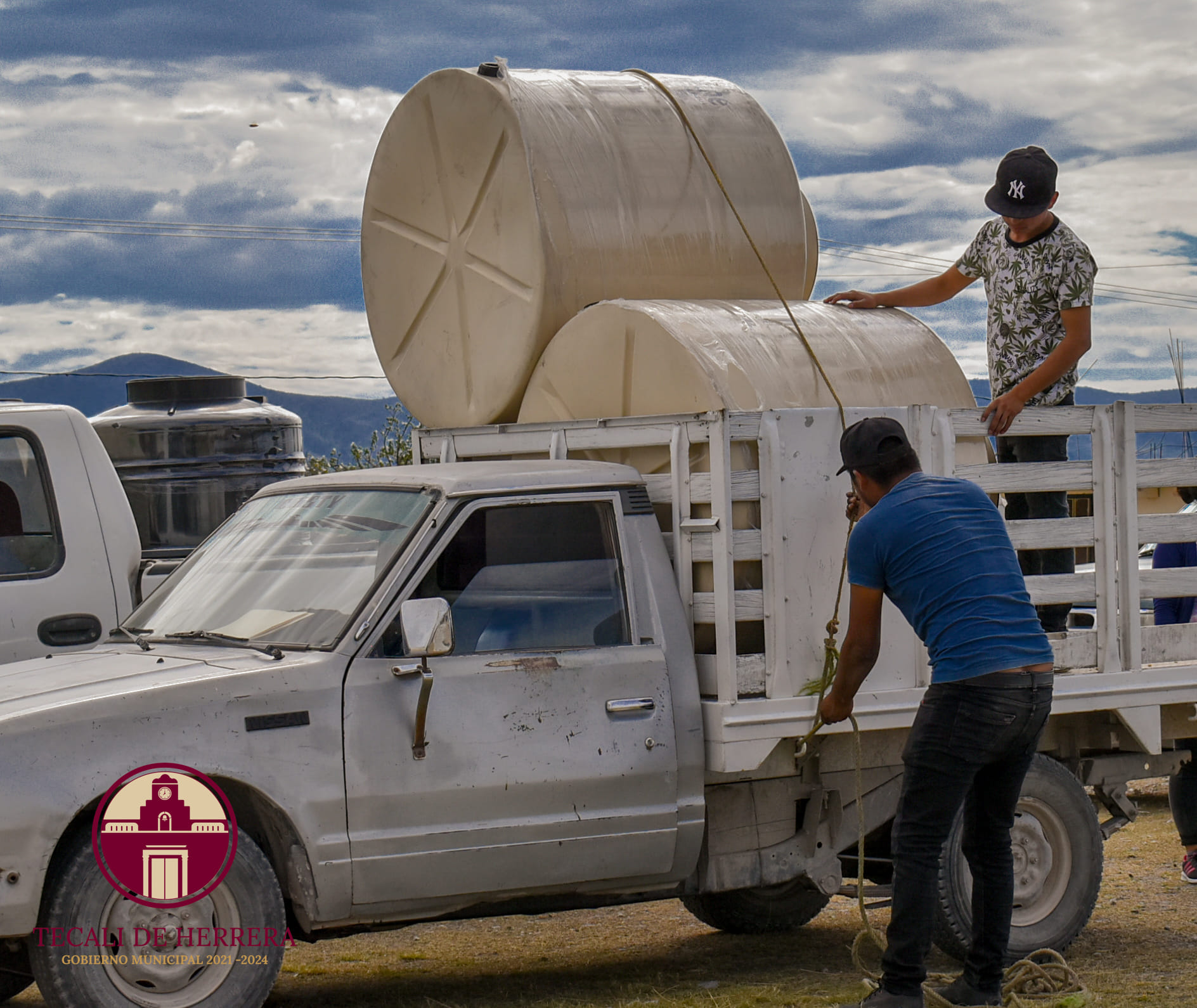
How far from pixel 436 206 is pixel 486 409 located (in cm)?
107

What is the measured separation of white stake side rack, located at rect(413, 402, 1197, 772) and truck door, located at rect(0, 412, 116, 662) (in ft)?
5.55

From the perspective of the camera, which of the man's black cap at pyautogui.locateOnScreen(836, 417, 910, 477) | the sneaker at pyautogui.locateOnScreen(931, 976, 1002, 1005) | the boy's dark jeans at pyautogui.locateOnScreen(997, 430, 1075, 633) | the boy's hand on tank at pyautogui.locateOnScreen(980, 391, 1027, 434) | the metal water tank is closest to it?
the man's black cap at pyautogui.locateOnScreen(836, 417, 910, 477)

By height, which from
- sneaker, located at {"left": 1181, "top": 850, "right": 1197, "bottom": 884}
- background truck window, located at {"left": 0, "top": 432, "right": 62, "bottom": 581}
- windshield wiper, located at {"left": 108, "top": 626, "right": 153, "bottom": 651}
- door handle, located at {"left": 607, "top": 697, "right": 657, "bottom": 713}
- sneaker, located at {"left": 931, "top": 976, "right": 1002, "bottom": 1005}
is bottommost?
sneaker, located at {"left": 1181, "top": 850, "right": 1197, "bottom": 884}

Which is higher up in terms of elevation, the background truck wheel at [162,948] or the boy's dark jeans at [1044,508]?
the boy's dark jeans at [1044,508]

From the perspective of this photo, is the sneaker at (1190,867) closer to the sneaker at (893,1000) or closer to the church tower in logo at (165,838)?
the sneaker at (893,1000)

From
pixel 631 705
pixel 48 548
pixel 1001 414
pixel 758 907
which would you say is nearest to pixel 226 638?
pixel 631 705

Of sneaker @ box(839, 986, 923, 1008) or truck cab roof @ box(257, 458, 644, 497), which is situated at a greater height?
truck cab roof @ box(257, 458, 644, 497)

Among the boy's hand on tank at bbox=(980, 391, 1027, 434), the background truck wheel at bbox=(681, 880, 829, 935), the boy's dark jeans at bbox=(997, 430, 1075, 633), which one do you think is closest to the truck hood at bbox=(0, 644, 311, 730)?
the background truck wheel at bbox=(681, 880, 829, 935)

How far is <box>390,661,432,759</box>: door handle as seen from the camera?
4934 millimetres

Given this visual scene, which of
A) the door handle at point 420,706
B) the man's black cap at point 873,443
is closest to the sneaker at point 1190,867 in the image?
the man's black cap at point 873,443

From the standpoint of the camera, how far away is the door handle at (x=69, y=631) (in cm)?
655

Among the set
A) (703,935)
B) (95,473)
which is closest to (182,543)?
(95,473)

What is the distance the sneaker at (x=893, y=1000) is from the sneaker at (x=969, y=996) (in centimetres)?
28

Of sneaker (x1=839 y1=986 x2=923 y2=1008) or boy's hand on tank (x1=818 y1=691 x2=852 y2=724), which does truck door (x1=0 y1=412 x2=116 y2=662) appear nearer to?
boy's hand on tank (x1=818 y1=691 x2=852 y2=724)
